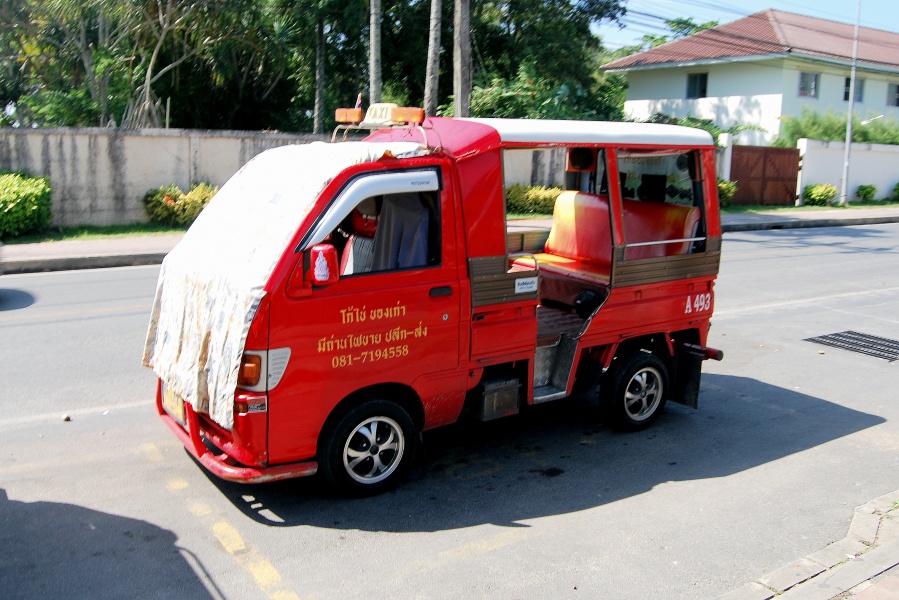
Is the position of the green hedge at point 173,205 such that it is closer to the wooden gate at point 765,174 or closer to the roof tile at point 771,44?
the wooden gate at point 765,174

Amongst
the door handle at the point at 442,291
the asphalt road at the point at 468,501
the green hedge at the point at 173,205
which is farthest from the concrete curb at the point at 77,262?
the door handle at the point at 442,291

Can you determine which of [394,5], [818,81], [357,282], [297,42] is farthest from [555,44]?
[357,282]

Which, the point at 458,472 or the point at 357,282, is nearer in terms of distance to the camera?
the point at 357,282

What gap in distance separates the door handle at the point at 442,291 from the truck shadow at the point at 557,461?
4.23 ft

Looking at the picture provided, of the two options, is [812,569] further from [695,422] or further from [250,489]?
[250,489]

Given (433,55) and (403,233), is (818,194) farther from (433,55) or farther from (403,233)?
(403,233)

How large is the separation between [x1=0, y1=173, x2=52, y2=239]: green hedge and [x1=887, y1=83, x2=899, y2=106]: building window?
3843 cm

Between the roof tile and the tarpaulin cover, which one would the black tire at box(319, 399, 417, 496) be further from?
the roof tile

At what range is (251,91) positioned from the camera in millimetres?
Answer: 28859

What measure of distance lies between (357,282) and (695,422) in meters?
3.56

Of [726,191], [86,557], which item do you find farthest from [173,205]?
[726,191]

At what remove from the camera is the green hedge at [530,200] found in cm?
2285

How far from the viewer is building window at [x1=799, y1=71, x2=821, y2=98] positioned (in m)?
36.3

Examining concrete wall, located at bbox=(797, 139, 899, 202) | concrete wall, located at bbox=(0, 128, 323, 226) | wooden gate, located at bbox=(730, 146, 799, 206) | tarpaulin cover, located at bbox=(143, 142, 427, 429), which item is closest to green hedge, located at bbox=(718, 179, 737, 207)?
wooden gate, located at bbox=(730, 146, 799, 206)
